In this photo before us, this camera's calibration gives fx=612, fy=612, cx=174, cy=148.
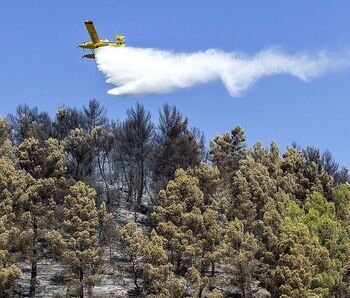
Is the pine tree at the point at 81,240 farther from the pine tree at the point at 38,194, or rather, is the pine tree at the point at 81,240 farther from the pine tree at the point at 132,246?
the pine tree at the point at 38,194

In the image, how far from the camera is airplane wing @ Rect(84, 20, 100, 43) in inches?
1741

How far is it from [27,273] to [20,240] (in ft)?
25.1

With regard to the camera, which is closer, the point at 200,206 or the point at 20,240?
the point at 20,240

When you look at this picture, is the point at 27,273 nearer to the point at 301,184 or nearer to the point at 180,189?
the point at 180,189

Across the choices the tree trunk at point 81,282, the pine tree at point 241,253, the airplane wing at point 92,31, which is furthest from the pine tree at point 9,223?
the pine tree at point 241,253

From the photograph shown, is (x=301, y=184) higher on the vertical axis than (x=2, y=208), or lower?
higher

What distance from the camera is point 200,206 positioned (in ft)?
140

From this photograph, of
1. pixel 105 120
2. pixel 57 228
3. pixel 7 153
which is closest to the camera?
pixel 57 228

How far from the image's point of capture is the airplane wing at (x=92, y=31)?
44219mm

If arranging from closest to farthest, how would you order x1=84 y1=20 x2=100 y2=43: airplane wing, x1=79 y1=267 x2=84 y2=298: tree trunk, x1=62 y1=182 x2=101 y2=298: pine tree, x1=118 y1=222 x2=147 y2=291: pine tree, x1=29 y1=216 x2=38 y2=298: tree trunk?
1. x1=79 y1=267 x2=84 y2=298: tree trunk
2. x1=62 y1=182 x2=101 y2=298: pine tree
3. x1=118 y1=222 x2=147 y2=291: pine tree
4. x1=29 y1=216 x2=38 y2=298: tree trunk
5. x1=84 y1=20 x2=100 y2=43: airplane wing

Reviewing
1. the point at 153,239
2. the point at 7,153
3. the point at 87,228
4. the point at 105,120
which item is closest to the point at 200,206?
the point at 153,239

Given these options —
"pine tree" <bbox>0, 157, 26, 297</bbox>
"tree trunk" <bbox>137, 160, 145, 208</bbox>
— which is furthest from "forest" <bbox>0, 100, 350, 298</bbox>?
"tree trunk" <bbox>137, 160, 145, 208</bbox>

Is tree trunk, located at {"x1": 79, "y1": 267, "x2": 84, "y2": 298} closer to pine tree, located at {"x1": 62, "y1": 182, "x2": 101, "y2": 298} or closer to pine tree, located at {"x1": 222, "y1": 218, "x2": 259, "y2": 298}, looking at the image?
pine tree, located at {"x1": 62, "y1": 182, "x2": 101, "y2": 298}

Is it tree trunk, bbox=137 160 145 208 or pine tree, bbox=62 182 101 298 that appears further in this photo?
tree trunk, bbox=137 160 145 208
